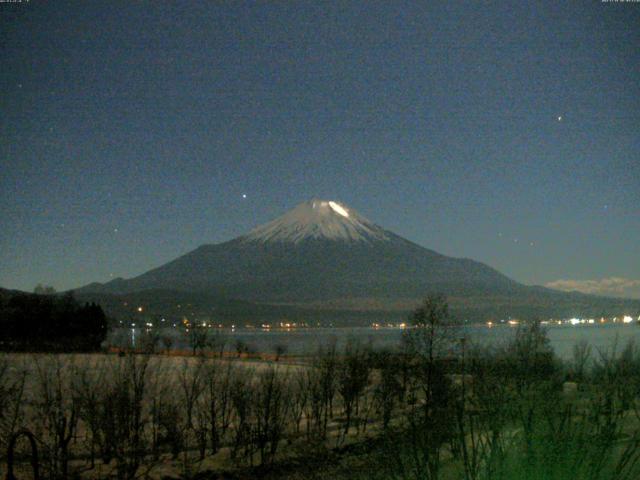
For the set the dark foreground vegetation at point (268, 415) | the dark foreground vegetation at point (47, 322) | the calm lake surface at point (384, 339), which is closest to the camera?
the dark foreground vegetation at point (268, 415)

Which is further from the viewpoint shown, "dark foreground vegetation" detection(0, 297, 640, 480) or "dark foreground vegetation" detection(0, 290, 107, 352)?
"dark foreground vegetation" detection(0, 290, 107, 352)

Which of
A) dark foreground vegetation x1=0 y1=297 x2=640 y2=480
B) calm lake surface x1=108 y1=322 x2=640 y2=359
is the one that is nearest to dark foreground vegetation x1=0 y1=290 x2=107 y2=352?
calm lake surface x1=108 y1=322 x2=640 y2=359

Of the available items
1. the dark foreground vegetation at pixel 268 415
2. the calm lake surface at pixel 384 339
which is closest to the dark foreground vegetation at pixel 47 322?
the calm lake surface at pixel 384 339

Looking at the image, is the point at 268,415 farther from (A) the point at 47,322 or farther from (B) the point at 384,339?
(B) the point at 384,339

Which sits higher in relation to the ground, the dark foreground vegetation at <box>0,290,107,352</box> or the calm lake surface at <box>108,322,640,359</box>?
the dark foreground vegetation at <box>0,290,107,352</box>

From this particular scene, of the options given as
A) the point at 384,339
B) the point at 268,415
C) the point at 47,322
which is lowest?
the point at 384,339

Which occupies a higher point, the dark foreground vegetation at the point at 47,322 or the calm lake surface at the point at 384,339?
the dark foreground vegetation at the point at 47,322

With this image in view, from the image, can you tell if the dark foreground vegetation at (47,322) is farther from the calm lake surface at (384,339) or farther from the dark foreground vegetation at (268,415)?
the dark foreground vegetation at (268,415)

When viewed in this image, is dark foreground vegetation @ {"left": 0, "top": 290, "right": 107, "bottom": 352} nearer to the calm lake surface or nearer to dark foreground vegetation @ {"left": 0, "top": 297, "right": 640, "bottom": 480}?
the calm lake surface

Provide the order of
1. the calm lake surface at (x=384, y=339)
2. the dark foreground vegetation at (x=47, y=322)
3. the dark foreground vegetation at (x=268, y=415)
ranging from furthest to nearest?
the dark foreground vegetation at (x=47, y=322) < the calm lake surface at (x=384, y=339) < the dark foreground vegetation at (x=268, y=415)

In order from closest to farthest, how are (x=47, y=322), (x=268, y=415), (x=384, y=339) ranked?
(x=268, y=415), (x=47, y=322), (x=384, y=339)

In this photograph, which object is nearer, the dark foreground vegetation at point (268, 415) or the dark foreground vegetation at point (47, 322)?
the dark foreground vegetation at point (268, 415)

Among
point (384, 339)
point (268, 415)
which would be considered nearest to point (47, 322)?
point (384, 339)

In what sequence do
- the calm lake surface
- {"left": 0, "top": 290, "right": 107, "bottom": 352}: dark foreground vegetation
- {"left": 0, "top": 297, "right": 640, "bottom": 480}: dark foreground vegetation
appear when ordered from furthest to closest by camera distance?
{"left": 0, "top": 290, "right": 107, "bottom": 352}: dark foreground vegetation, the calm lake surface, {"left": 0, "top": 297, "right": 640, "bottom": 480}: dark foreground vegetation
